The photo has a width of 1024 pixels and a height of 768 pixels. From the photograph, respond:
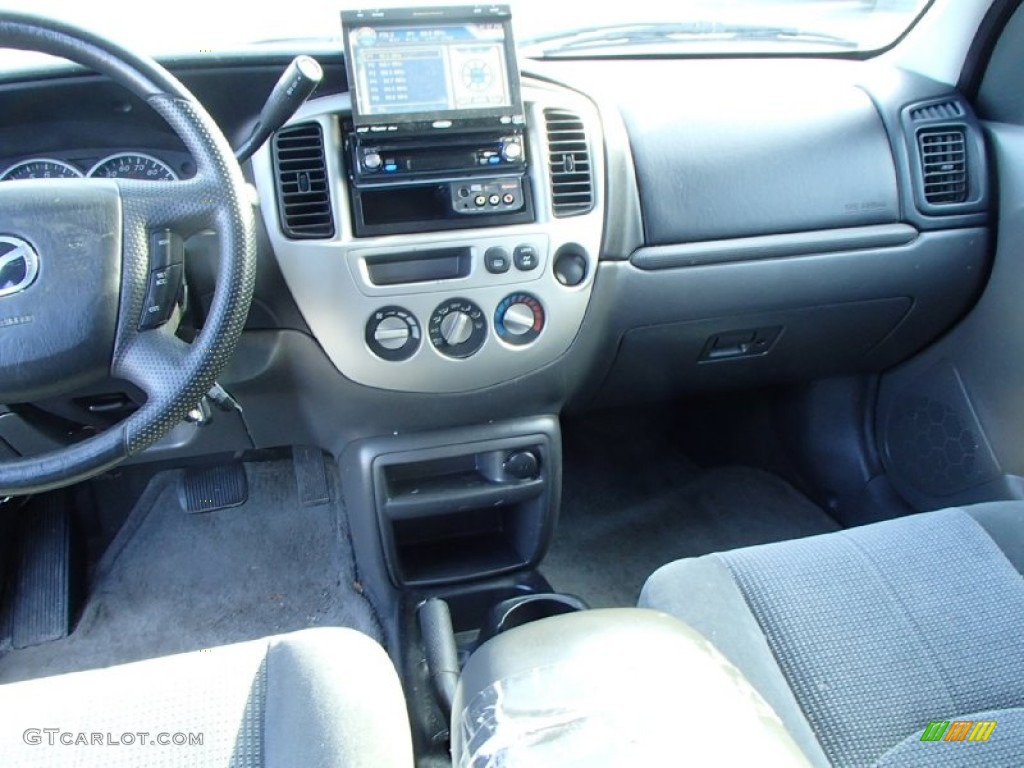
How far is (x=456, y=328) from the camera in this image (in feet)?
4.47

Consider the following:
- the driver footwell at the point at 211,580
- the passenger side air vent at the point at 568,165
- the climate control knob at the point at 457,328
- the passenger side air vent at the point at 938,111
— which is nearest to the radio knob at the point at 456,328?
the climate control knob at the point at 457,328

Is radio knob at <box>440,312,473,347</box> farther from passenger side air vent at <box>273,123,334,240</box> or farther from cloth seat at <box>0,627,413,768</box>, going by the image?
cloth seat at <box>0,627,413,768</box>

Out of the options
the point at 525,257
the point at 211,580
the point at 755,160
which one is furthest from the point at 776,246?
the point at 211,580

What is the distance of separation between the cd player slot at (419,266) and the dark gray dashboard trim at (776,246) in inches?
12.2

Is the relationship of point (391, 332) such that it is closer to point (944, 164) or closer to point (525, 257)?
point (525, 257)

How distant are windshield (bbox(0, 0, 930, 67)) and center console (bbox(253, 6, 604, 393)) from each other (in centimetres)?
10

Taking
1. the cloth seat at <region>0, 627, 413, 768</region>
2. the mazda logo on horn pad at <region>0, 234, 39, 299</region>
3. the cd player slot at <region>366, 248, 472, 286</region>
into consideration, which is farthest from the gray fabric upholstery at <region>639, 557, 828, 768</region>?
the mazda logo on horn pad at <region>0, 234, 39, 299</region>

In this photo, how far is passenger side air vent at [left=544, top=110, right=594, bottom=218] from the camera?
136cm

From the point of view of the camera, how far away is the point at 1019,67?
1568 mm

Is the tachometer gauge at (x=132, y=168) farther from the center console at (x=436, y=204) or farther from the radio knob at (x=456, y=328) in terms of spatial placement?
the radio knob at (x=456, y=328)

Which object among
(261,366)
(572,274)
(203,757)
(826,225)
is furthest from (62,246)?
(826,225)

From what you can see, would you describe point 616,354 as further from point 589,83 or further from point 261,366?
point 261,366

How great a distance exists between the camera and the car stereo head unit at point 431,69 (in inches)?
48.4

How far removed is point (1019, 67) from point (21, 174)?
169cm
